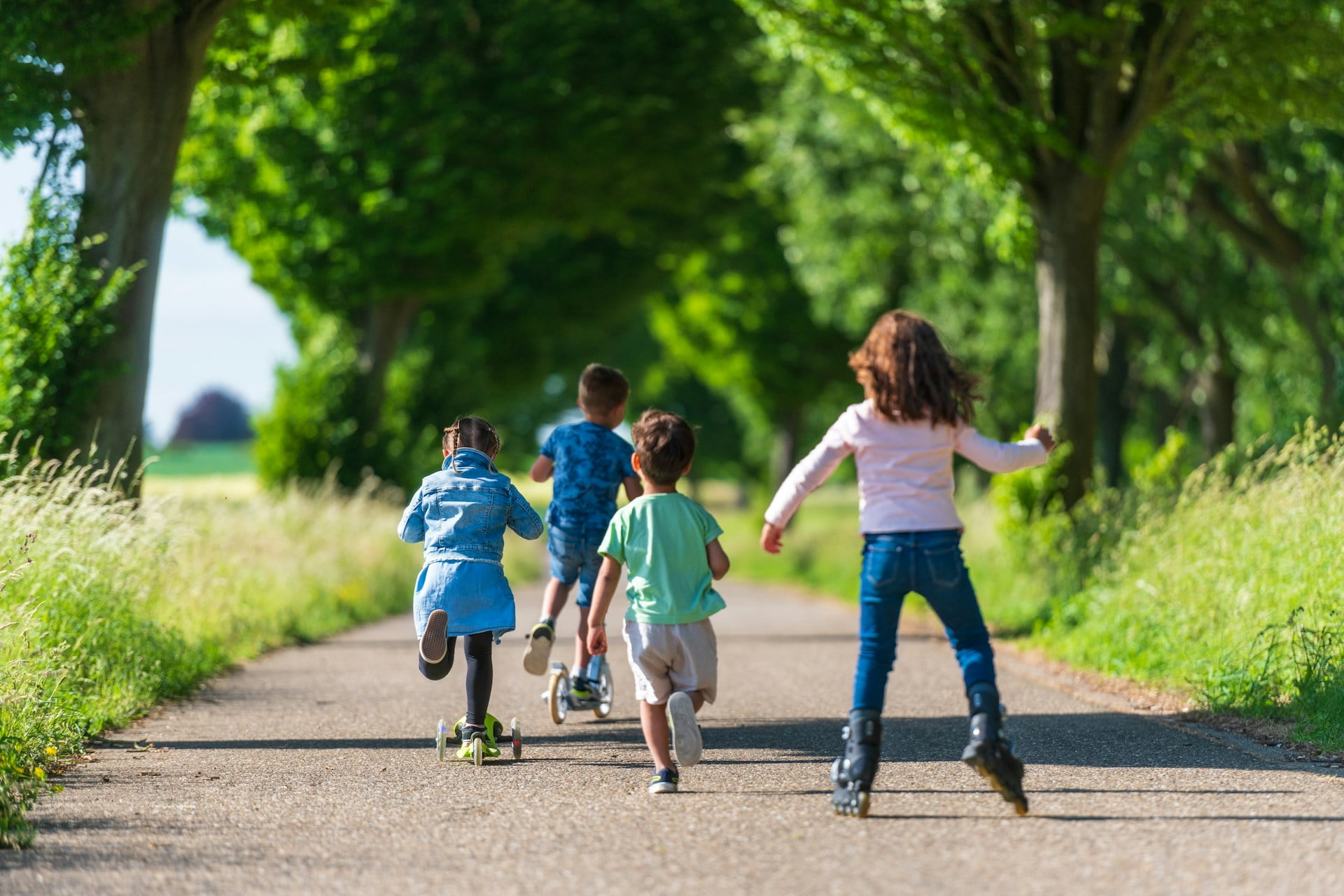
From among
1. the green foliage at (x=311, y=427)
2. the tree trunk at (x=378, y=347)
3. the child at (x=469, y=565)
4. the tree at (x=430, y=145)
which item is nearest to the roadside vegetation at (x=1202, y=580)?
the child at (x=469, y=565)

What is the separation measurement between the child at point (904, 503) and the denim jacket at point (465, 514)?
67.4 inches

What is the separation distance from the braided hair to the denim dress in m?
0.11

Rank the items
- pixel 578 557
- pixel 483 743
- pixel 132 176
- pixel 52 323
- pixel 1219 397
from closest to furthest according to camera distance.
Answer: pixel 483 743 → pixel 578 557 → pixel 52 323 → pixel 132 176 → pixel 1219 397

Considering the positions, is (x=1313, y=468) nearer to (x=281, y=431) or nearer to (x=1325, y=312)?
(x=1325, y=312)

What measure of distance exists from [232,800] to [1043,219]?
11.0 metres

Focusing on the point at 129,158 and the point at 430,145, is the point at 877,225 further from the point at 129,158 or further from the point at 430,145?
the point at 129,158

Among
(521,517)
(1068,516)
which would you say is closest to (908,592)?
(521,517)

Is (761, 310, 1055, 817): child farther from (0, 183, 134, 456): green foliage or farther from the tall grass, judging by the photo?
(0, 183, 134, 456): green foliage

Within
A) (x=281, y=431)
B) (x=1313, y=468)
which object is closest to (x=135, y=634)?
(x=1313, y=468)

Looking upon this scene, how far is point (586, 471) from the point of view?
8.24m

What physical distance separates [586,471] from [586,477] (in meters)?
0.03

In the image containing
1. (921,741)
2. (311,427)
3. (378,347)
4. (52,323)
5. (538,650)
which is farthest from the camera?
(378,347)

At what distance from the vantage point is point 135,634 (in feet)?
29.7

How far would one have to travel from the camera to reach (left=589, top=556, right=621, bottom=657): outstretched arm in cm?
650
